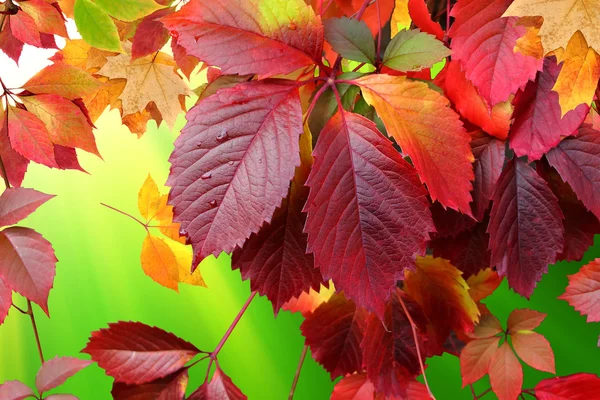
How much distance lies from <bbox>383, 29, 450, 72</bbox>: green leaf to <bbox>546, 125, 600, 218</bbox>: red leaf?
8 centimetres

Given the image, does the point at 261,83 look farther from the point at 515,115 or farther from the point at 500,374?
the point at 500,374

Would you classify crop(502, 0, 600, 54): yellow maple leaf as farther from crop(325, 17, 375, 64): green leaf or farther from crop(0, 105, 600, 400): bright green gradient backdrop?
crop(0, 105, 600, 400): bright green gradient backdrop

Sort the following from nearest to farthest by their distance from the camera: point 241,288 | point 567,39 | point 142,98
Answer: point 567,39
point 142,98
point 241,288

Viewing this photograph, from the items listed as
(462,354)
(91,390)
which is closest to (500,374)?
(462,354)

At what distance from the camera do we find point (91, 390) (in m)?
0.71

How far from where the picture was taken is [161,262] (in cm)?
46

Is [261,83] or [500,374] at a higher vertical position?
[261,83]

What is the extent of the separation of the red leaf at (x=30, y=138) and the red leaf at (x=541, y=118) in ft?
0.80

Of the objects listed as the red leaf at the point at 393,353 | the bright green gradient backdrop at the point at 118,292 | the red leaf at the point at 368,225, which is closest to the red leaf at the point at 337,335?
the red leaf at the point at 393,353

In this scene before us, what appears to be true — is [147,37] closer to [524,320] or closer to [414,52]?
[414,52]

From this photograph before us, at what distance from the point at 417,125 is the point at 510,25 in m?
0.07

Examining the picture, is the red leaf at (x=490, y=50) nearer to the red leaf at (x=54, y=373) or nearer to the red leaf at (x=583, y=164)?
the red leaf at (x=583, y=164)

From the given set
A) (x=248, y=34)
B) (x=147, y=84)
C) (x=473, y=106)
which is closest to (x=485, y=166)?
(x=473, y=106)

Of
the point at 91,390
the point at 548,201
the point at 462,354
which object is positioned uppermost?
the point at 548,201
